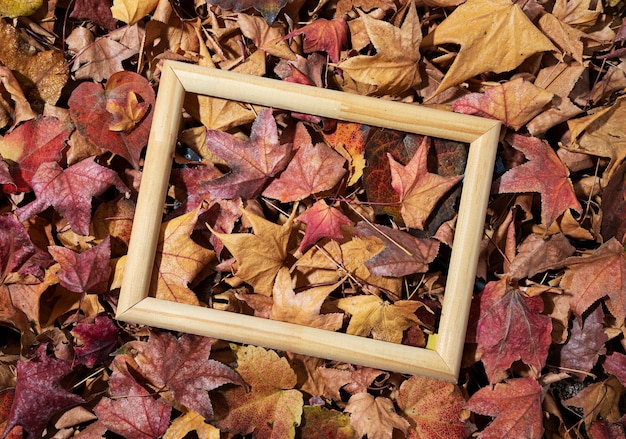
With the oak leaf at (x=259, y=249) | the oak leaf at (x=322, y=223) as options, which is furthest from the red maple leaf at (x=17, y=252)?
the oak leaf at (x=322, y=223)

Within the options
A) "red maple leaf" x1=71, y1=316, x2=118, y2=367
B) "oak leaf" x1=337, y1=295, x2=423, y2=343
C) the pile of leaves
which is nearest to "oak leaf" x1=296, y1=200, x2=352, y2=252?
the pile of leaves

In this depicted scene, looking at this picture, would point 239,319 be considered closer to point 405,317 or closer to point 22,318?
point 405,317

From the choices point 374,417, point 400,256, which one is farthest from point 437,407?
point 400,256

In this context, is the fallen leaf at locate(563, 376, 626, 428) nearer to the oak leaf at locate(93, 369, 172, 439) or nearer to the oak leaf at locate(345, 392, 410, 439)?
the oak leaf at locate(345, 392, 410, 439)

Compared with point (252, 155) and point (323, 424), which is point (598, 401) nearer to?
point (323, 424)

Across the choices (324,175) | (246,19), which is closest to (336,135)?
(324,175)

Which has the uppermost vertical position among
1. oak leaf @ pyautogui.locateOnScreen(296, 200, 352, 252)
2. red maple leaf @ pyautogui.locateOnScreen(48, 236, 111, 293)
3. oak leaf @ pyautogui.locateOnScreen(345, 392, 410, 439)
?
oak leaf @ pyautogui.locateOnScreen(296, 200, 352, 252)
